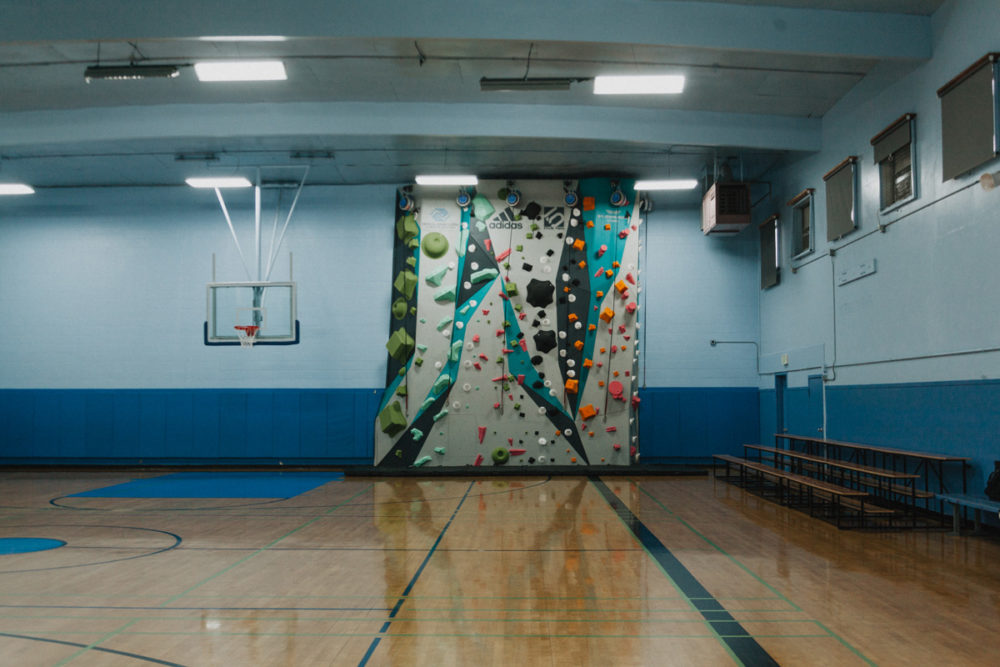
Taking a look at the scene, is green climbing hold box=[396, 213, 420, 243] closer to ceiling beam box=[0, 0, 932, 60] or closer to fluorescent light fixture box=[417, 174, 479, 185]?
fluorescent light fixture box=[417, 174, 479, 185]

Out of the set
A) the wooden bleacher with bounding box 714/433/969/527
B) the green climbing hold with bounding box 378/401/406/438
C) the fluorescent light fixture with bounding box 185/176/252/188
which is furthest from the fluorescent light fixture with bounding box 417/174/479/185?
the wooden bleacher with bounding box 714/433/969/527

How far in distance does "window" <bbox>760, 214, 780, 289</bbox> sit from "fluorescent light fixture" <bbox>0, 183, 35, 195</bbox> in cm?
1260

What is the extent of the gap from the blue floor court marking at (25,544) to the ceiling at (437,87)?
4905mm

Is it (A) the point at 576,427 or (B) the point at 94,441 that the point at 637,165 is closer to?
(A) the point at 576,427

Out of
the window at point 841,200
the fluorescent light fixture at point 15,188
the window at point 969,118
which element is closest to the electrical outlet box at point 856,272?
the window at point 841,200

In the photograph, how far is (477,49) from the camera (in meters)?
7.96

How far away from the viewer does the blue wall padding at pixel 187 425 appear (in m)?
12.5

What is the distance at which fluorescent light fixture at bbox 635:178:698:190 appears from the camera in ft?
37.7

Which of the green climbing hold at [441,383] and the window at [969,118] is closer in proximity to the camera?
the window at [969,118]

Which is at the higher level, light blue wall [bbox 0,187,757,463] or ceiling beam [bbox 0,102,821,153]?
ceiling beam [bbox 0,102,821,153]

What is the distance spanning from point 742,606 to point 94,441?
1219 centimetres

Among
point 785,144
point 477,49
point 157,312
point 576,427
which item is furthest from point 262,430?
point 785,144

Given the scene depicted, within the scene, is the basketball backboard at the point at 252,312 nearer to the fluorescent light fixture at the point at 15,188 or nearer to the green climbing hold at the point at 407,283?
the green climbing hold at the point at 407,283

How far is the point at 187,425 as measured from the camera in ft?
41.7
